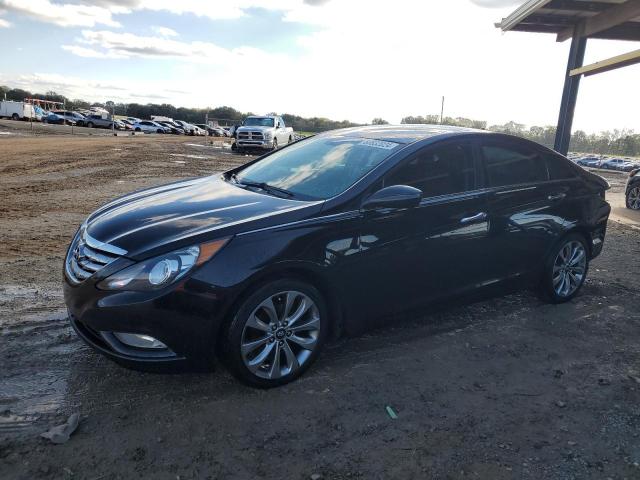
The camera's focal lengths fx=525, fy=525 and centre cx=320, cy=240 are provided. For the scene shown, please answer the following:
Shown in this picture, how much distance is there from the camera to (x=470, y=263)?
4328 mm

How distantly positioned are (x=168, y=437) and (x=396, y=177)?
7.72 ft

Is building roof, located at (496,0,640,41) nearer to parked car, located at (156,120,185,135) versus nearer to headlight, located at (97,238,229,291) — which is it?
headlight, located at (97,238,229,291)

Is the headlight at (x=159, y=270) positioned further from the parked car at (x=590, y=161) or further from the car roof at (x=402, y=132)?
the parked car at (x=590, y=161)

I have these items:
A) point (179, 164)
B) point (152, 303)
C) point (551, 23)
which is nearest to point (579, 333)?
point (152, 303)

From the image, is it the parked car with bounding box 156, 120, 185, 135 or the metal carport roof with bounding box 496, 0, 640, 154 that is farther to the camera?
the parked car with bounding box 156, 120, 185, 135

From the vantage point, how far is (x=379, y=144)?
14.1 feet

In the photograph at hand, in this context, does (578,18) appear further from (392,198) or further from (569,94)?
(392,198)

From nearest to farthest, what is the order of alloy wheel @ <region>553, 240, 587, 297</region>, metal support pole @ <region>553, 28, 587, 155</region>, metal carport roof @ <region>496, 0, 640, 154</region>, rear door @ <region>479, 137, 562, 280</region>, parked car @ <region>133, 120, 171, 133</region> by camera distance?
rear door @ <region>479, 137, 562, 280</region> → alloy wheel @ <region>553, 240, 587, 297</region> → metal carport roof @ <region>496, 0, 640, 154</region> → metal support pole @ <region>553, 28, 587, 155</region> → parked car @ <region>133, 120, 171, 133</region>

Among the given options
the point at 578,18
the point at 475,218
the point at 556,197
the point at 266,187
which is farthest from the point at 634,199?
the point at 266,187

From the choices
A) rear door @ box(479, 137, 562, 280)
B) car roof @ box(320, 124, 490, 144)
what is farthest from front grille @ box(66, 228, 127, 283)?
rear door @ box(479, 137, 562, 280)

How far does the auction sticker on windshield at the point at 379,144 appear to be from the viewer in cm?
419

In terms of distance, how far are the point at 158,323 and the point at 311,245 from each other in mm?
1063

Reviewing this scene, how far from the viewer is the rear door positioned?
4.52 metres

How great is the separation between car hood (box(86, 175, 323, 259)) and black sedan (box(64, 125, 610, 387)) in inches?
0.5
